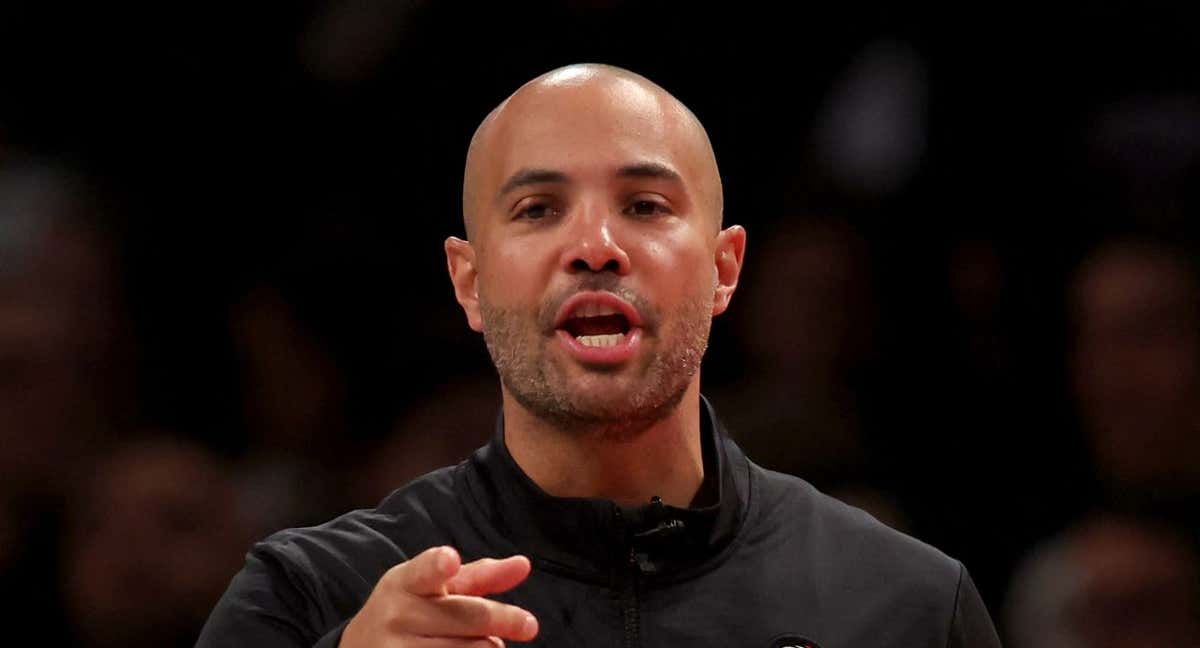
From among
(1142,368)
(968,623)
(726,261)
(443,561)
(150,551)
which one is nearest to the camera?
(443,561)

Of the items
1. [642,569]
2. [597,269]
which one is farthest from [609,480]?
[597,269]

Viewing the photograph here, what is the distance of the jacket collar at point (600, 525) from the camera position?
1923 mm

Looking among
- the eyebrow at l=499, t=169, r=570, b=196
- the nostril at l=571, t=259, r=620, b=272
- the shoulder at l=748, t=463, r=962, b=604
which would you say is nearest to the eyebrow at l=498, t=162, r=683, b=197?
the eyebrow at l=499, t=169, r=570, b=196

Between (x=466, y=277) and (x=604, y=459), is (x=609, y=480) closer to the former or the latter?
(x=604, y=459)

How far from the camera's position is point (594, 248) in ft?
6.36

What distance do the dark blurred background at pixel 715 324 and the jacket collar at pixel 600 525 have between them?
792mm

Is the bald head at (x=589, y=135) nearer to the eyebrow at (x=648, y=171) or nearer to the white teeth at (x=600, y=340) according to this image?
the eyebrow at (x=648, y=171)

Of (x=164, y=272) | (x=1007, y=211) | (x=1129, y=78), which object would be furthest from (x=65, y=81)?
(x=1129, y=78)

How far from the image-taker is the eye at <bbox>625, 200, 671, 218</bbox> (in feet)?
6.61

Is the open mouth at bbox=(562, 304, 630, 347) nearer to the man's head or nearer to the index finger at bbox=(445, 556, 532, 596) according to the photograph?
the man's head

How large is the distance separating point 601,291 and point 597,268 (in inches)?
1.0

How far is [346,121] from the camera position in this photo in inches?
127

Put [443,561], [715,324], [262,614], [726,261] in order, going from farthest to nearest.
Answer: [715,324], [726,261], [262,614], [443,561]

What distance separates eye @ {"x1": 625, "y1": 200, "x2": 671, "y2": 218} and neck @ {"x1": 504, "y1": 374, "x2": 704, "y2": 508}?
7.7 inches
